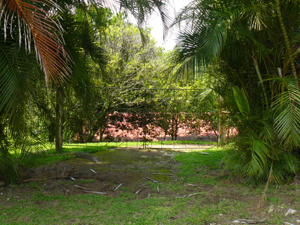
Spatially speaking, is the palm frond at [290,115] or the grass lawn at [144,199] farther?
the palm frond at [290,115]

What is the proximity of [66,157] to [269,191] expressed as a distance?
197 inches

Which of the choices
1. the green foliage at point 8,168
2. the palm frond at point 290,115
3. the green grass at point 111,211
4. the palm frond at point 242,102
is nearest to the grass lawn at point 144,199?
the green grass at point 111,211

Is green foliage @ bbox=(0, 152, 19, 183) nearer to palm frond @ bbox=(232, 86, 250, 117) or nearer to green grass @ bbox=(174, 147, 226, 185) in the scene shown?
green grass @ bbox=(174, 147, 226, 185)

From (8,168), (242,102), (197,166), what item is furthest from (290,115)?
(8,168)

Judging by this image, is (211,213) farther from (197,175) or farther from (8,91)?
(8,91)

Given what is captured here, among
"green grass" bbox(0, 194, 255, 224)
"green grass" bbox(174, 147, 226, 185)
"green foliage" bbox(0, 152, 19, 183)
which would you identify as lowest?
"green grass" bbox(0, 194, 255, 224)

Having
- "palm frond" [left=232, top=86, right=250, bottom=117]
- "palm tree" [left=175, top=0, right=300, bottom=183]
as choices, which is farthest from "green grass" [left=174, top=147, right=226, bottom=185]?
"palm frond" [left=232, top=86, right=250, bottom=117]

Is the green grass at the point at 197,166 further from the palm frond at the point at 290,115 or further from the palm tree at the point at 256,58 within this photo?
the palm frond at the point at 290,115

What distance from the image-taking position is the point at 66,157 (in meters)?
6.95

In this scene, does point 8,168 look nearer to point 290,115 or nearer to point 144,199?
point 144,199

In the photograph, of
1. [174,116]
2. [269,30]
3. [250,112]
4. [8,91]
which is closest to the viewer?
[8,91]

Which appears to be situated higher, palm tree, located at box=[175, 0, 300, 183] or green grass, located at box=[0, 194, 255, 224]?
palm tree, located at box=[175, 0, 300, 183]

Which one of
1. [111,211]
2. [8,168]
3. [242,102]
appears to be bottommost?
[111,211]

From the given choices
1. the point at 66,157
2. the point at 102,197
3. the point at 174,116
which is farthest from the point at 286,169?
the point at 174,116
